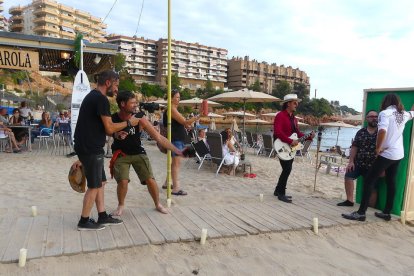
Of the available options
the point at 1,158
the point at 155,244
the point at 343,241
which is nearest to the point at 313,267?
the point at 343,241

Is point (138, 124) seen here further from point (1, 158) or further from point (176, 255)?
point (1, 158)

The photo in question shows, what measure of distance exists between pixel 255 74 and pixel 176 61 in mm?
29049

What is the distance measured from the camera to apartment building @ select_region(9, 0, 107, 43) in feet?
265

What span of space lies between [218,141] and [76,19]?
96.2 meters

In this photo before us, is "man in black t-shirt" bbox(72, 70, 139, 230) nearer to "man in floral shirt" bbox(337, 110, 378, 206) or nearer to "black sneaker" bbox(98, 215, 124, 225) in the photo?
"black sneaker" bbox(98, 215, 124, 225)

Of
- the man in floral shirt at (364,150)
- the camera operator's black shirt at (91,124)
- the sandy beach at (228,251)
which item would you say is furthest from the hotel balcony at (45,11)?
the man in floral shirt at (364,150)

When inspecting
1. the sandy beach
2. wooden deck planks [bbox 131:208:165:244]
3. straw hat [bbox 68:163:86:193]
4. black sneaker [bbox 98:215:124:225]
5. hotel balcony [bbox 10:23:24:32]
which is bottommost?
the sandy beach

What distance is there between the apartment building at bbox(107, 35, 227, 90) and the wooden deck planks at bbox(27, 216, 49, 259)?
88790 millimetres

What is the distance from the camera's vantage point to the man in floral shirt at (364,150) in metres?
4.32

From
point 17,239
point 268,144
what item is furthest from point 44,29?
point 17,239

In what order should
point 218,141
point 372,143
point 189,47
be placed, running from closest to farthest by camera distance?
point 372,143
point 218,141
point 189,47

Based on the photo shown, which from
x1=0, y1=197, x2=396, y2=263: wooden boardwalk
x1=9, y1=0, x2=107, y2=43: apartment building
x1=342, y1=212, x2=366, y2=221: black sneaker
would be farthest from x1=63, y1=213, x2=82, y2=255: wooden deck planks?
x1=9, y1=0, x2=107, y2=43: apartment building

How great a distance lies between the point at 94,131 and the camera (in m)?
3.05

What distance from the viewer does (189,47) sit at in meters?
108
